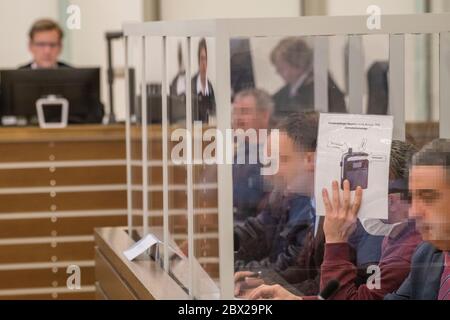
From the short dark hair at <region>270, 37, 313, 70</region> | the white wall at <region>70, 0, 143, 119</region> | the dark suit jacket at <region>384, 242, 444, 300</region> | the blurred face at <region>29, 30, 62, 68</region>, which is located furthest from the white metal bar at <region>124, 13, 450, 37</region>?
the white wall at <region>70, 0, 143, 119</region>

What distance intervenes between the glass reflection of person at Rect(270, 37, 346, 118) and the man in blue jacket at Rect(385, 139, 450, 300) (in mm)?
419

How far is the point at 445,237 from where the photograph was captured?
2.48 m

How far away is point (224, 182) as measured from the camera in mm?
2494

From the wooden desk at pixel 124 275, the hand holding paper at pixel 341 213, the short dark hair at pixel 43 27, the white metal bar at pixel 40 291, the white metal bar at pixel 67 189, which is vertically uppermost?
the short dark hair at pixel 43 27

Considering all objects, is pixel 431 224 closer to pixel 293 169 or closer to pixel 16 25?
pixel 293 169

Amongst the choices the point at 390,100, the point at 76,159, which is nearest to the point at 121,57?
the point at 76,159

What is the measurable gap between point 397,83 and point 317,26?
1.27ft

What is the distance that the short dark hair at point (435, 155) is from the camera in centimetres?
248

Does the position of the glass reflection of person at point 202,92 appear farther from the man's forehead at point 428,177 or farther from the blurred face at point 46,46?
the blurred face at point 46,46

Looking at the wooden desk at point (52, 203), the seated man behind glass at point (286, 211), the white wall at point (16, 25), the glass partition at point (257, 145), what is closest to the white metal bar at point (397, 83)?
the glass partition at point (257, 145)

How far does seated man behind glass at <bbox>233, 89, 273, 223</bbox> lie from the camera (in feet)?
8.29

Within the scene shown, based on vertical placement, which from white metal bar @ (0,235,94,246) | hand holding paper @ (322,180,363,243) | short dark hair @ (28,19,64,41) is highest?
short dark hair @ (28,19,64,41)

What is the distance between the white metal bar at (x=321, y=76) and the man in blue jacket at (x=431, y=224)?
2.07 ft

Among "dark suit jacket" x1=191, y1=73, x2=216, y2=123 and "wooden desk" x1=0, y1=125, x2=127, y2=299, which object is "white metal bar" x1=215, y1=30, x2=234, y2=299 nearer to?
"dark suit jacket" x1=191, y1=73, x2=216, y2=123
